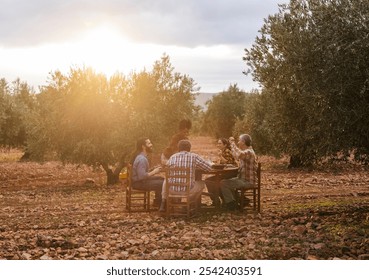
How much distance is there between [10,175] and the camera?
97.8ft

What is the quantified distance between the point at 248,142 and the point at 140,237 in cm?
470

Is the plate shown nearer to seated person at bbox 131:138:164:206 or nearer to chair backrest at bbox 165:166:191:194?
chair backrest at bbox 165:166:191:194

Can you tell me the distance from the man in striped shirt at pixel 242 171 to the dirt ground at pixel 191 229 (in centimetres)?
66

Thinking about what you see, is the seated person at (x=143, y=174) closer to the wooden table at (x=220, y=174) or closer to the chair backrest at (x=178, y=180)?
the chair backrest at (x=178, y=180)

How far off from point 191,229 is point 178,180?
1940mm

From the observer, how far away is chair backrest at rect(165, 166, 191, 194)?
44.5ft

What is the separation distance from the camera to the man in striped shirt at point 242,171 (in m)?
14.2

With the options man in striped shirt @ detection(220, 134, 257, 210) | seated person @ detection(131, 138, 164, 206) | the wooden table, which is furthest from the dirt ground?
the wooden table

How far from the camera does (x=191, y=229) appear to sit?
1216cm

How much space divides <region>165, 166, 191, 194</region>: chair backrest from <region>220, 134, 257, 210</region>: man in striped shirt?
4.67ft

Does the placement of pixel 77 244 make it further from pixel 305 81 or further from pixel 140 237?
pixel 305 81

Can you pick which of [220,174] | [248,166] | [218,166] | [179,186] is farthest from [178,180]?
[248,166]

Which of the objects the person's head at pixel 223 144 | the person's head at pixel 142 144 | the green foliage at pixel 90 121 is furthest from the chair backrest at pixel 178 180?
the green foliage at pixel 90 121
